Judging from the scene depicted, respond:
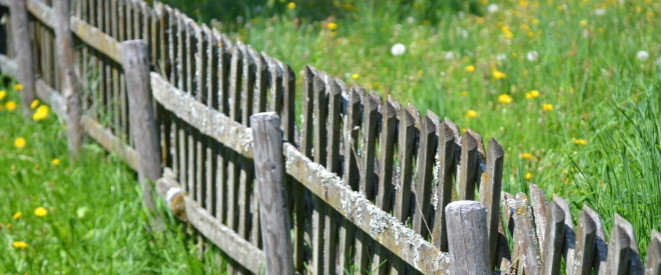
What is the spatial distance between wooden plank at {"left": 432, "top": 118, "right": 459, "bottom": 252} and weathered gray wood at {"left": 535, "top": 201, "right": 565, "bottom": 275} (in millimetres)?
425

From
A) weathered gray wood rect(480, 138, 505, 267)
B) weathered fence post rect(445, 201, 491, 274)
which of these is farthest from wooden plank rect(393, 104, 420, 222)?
weathered fence post rect(445, 201, 491, 274)

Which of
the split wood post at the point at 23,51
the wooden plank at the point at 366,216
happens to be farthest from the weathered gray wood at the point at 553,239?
the split wood post at the point at 23,51

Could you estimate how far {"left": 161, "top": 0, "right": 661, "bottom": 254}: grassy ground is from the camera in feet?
10.5

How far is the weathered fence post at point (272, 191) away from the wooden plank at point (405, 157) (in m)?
0.55

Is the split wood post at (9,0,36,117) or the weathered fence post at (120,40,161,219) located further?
the split wood post at (9,0,36,117)

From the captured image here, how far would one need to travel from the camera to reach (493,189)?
7.46 ft

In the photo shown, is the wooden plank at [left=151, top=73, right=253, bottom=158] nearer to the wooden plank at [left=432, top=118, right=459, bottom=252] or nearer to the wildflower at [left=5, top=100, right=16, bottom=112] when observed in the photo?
the wooden plank at [left=432, top=118, right=459, bottom=252]

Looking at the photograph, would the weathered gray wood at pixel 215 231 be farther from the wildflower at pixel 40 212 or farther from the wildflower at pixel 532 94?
the wildflower at pixel 532 94

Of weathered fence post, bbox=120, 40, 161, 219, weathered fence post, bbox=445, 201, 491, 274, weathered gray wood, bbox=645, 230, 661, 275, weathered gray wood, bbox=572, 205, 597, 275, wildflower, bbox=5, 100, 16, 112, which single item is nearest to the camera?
weathered gray wood, bbox=645, 230, 661, 275

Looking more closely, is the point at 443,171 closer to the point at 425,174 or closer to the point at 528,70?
the point at 425,174

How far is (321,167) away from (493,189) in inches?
36.5

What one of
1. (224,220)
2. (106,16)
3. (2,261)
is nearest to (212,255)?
(224,220)

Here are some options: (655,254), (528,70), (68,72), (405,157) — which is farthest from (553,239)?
(68,72)

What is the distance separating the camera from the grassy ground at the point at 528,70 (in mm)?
3191
